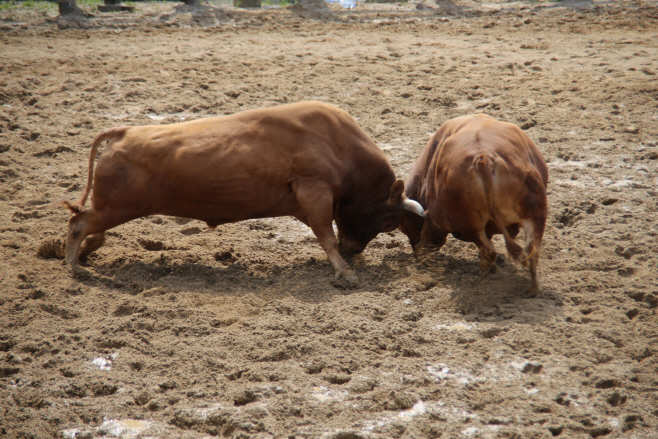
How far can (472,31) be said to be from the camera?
34.4ft

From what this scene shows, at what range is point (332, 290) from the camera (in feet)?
14.1

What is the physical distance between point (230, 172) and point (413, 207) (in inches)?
60.5

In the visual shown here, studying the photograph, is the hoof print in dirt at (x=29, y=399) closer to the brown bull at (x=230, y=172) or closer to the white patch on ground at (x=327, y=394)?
the white patch on ground at (x=327, y=394)

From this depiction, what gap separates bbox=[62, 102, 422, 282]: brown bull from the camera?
4.38 meters

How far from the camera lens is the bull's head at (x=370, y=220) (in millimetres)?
4906

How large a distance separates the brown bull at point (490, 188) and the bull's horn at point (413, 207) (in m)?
0.18

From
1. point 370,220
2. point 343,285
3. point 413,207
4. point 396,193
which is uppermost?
point 396,193

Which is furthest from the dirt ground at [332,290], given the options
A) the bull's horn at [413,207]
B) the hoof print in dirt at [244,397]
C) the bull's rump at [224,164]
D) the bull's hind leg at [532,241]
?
the bull's rump at [224,164]

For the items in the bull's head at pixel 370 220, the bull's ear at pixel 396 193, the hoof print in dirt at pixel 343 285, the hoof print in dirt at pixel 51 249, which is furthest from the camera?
the bull's head at pixel 370 220

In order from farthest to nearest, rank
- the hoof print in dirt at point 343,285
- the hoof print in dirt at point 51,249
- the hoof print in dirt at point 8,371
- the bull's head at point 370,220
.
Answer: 1. the bull's head at point 370,220
2. the hoof print in dirt at point 51,249
3. the hoof print in dirt at point 343,285
4. the hoof print in dirt at point 8,371

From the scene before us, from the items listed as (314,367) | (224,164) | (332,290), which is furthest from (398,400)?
(224,164)

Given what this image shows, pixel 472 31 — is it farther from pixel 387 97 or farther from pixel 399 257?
pixel 399 257

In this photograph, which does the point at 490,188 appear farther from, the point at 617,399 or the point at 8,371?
the point at 8,371

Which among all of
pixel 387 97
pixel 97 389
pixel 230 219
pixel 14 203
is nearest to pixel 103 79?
pixel 14 203
